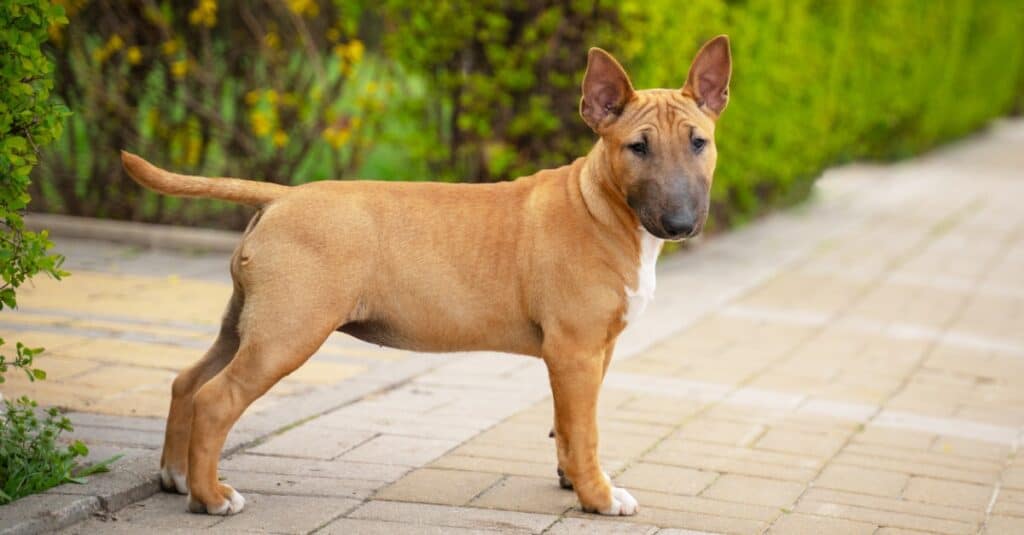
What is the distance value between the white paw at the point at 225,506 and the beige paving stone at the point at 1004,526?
8.46 ft

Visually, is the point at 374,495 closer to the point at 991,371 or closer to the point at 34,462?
the point at 34,462

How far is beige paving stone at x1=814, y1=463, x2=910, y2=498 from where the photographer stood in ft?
17.4

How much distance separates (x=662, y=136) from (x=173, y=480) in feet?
6.66

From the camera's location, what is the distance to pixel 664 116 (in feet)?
14.9

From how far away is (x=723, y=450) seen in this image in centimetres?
576

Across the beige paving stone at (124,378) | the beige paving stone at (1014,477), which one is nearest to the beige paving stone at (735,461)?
the beige paving stone at (1014,477)

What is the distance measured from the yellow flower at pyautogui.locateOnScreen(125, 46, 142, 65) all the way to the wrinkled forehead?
6.01 metres

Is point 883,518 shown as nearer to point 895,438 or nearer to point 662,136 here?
point 895,438

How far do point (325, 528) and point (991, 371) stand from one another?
466 centimetres

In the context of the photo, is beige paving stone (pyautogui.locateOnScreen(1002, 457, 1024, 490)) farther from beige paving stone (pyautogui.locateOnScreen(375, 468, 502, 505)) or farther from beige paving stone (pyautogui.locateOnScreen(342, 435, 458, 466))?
beige paving stone (pyautogui.locateOnScreen(342, 435, 458, 466))

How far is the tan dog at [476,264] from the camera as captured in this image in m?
4.41

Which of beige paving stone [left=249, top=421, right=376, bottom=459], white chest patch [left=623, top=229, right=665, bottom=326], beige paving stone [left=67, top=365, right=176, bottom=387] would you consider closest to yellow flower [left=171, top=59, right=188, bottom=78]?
beige paving stone [left=67, top=365, right=176, bottom=387]

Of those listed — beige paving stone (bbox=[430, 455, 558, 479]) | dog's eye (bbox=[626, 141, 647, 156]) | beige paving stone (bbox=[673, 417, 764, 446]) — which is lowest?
beige paving stone (bbox=[673, 417, 764, 446])

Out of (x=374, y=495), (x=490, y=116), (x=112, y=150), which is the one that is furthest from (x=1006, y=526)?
(x=112, y=150)
